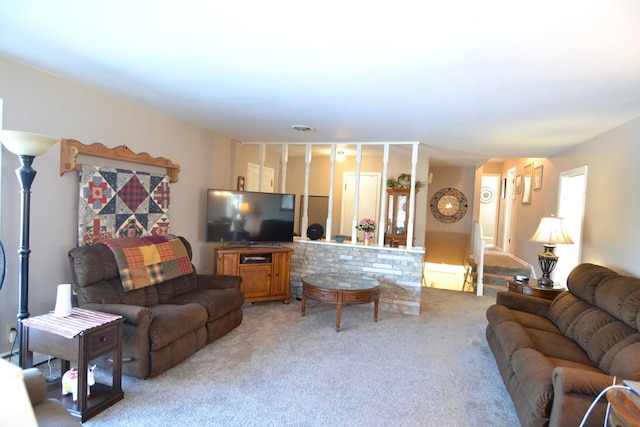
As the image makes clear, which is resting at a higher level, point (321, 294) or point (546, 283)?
point (546, 283)

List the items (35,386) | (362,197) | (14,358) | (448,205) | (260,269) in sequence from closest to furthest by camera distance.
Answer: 1. (35,386)
2. (14,358)
3. (260,269)
4. (362,197)
5. (448,205)

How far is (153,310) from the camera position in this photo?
2994 millimetres

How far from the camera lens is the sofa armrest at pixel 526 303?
3.47 metres

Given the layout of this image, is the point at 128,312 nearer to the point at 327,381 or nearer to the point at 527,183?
the point at 327,381

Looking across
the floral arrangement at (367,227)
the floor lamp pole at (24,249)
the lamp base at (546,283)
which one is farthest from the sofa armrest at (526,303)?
the floor lamp pole at (24,249)

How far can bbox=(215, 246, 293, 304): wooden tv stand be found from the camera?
176 inches

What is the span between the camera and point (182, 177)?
4.37m

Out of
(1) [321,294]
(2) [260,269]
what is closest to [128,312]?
(1) [321,294]

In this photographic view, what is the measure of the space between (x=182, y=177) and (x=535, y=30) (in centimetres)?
388

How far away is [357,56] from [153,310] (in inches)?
103

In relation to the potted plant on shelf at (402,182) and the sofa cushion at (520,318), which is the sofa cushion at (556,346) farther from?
the potted plant on shelf at (402,182)

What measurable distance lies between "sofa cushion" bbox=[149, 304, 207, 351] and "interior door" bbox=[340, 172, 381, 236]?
4.09 meters

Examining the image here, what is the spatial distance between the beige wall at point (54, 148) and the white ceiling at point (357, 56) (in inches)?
7.1

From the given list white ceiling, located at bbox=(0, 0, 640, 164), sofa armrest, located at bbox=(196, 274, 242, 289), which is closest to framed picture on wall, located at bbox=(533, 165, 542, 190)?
white ceiling, located at bbox=(0, 0, 640, 164)
